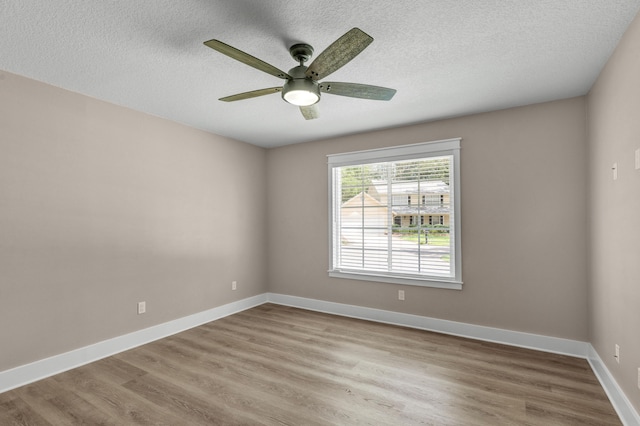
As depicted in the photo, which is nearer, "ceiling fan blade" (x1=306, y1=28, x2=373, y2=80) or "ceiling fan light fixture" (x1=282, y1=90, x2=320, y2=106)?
"ceiling fan blade" (x1=306, y1=28, x2=373, y2=80)

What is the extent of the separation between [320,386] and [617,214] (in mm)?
2616

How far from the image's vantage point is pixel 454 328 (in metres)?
3.66

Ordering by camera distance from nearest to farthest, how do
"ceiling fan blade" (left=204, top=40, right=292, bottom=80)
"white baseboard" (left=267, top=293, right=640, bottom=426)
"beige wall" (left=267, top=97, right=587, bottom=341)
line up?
"ceiling fan blade" (left=204, top=40, right=292, bottom=80)
"white baseboard" (left=267, top=293, right=640, bottom=426)
"beige wall" (left=267, top=97, right=587, bottom=341)

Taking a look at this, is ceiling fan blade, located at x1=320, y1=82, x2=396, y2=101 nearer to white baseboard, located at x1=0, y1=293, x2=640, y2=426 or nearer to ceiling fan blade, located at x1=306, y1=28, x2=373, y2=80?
ceiling fan blade, located at x1=306, y1=28, x2=373, y2=80

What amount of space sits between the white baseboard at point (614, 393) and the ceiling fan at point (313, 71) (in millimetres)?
2633

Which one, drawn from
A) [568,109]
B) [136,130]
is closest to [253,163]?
[136,130]

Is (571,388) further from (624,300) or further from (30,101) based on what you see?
(30,101)

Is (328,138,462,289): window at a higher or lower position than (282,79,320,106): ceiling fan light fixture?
lower

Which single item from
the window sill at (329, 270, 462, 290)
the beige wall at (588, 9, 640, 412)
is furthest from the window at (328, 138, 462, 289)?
the beige wall at (588, 9, 640, 412)

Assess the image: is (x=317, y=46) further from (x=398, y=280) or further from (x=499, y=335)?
(x=499, y=335)

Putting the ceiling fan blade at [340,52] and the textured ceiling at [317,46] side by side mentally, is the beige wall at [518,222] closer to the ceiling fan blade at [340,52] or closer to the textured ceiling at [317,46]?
the textured ceiling at [317,46]

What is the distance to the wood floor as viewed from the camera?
7.09 feet

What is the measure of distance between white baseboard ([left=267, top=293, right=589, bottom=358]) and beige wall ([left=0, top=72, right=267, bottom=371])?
1.42 metres

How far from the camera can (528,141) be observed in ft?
10.8
